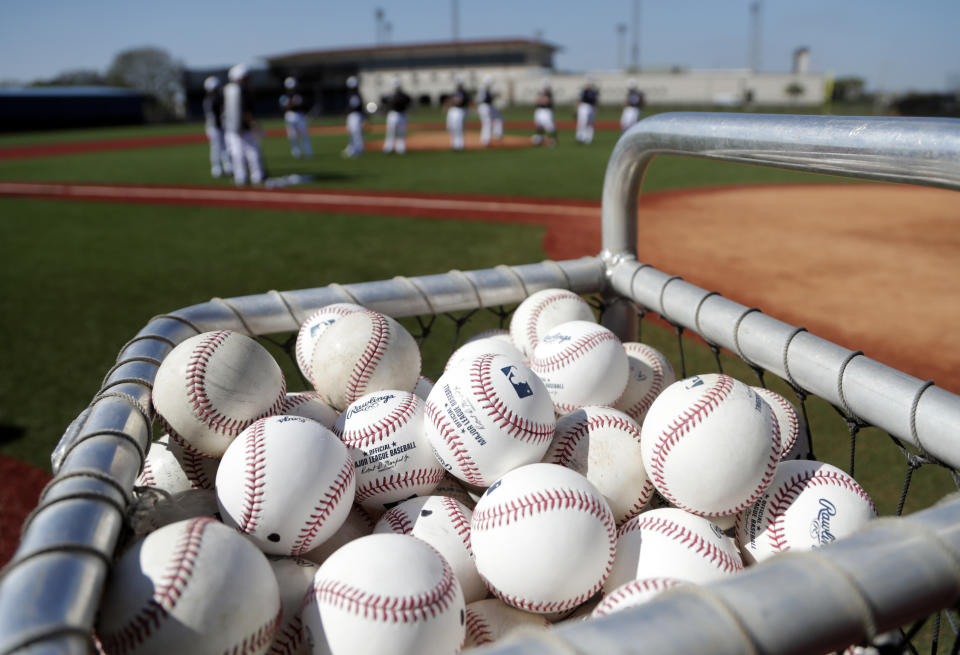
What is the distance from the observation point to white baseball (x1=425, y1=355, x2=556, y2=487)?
1742 millimetres

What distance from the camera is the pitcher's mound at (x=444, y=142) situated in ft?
65.9

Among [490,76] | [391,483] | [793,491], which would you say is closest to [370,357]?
[391,483]

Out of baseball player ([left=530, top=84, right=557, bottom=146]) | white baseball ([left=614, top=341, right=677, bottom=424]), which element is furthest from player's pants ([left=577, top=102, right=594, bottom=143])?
white baseball ([left=614, top=341, right=677, bottom=424])

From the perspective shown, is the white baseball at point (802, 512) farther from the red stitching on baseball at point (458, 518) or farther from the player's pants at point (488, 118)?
the player's pants at point (488, 118)

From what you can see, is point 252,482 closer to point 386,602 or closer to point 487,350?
point 386,602

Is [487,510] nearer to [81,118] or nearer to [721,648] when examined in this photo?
[721,648]

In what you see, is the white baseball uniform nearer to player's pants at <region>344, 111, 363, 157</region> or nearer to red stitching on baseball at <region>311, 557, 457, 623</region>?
player's pants at <region>344, 111, 363, 157</region>

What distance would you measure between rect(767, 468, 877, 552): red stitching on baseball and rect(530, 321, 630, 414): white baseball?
589 mm

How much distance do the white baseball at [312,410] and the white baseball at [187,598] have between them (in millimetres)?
724

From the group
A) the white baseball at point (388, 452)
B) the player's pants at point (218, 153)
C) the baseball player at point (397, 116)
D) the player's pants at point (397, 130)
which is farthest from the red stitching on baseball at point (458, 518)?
the player's pants at point (397, 130)

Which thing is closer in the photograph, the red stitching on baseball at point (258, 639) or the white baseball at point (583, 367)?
the red stitching on baseball at point (258, 639)

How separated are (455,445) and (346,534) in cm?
39

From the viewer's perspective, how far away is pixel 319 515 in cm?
160

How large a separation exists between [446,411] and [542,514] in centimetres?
40
